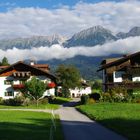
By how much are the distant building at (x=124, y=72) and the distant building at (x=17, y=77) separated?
1309cm

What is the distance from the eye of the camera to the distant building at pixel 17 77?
3524 inches

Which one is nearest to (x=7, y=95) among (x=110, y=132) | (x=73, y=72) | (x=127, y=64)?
(x=127, y=64)

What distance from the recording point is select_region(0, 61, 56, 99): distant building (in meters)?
89.5


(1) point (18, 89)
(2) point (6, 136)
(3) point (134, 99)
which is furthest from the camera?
(1) point (18, 89)

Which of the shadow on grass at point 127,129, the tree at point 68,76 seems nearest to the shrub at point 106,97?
the shadow on grass at point 127,129

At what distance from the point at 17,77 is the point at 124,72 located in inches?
852

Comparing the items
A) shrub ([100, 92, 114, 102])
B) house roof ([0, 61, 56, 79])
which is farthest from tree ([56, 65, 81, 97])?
shrub ([100, 92, 114, 102])

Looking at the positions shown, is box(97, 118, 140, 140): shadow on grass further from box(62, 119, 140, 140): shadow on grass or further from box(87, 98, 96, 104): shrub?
box(87, 98, 96, 104): shrub

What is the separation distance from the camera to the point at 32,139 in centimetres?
2527

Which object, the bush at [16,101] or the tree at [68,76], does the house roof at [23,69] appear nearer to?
the bush at [16,101]

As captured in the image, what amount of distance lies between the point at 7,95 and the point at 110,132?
210 ft

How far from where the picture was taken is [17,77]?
3568 inches

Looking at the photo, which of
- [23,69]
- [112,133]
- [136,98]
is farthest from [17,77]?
[112,133]

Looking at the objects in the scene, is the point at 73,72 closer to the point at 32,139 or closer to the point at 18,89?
the point at 18,89
